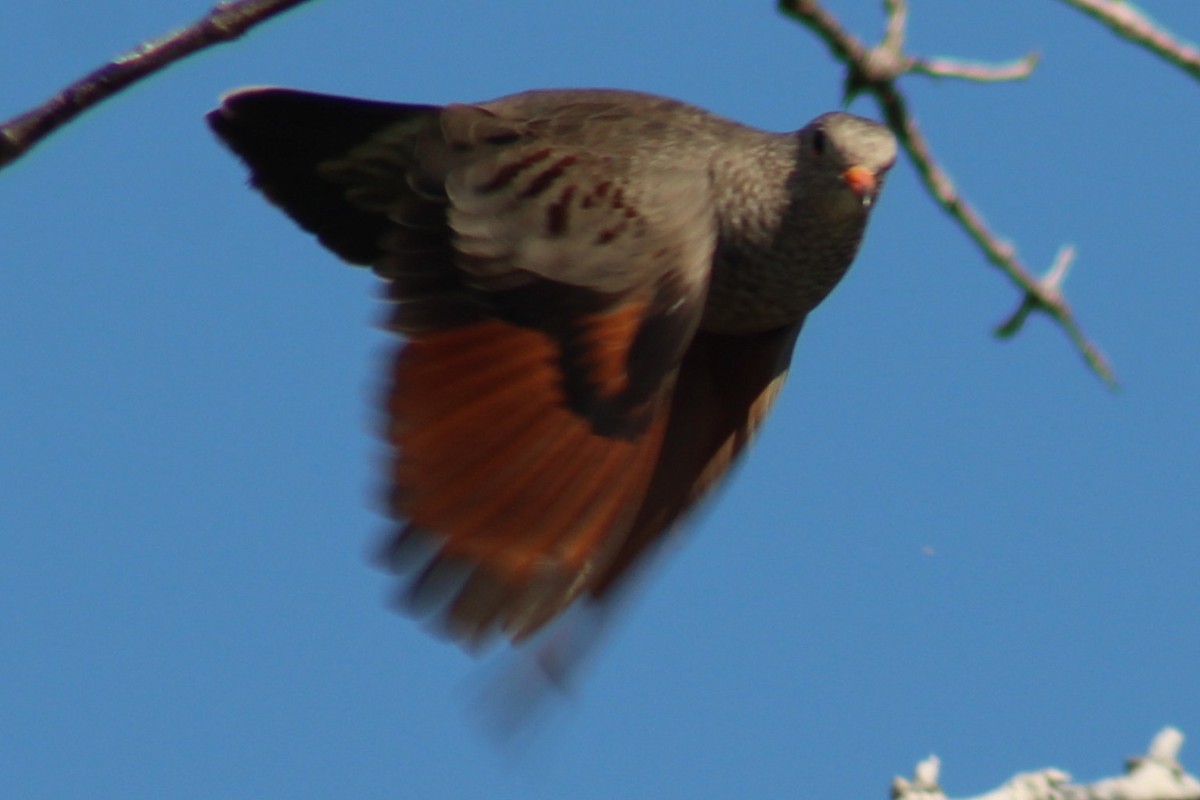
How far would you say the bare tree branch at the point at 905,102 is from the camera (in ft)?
11.8

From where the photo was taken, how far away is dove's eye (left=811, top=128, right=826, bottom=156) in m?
5.35

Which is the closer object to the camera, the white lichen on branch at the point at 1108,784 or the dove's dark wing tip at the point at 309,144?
the white lichen on branch at the point at 1108,784

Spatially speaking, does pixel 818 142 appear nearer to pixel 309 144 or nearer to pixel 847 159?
pixel 847 159

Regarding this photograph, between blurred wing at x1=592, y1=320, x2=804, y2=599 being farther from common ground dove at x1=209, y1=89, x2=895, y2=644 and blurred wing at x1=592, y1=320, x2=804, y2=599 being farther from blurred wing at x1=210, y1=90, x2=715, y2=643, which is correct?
blurred wing at x1=210, y1=90, x2=715, y2=643

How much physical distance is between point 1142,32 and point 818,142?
198 centimetres

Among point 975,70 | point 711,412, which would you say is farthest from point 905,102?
point 711,412

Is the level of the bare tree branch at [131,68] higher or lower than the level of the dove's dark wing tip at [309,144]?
higher

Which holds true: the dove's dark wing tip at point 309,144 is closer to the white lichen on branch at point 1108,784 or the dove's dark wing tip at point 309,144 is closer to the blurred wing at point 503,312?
the blurred wing at point 503,312

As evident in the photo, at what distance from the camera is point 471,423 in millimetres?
4730

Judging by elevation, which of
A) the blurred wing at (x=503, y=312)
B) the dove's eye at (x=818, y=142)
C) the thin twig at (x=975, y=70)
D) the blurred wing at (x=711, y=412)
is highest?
the thin twig at (x=975, y=70)

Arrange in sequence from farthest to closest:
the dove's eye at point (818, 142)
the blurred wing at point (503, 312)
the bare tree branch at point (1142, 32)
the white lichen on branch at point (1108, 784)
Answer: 1. the dove's eye at point (818, 142)
2. the blurred wing at point (503, 312)
3. the bare tree branch at point (1142, 32)
4. the white lichen on branch at point (1108, 784)

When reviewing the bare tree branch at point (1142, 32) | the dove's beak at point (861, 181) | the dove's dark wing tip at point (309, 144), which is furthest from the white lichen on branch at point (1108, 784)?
the dove's dark wing tip at point (309, 144)

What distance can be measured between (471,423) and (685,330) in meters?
0.73

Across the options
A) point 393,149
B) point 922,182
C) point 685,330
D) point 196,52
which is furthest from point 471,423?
point 196,52
